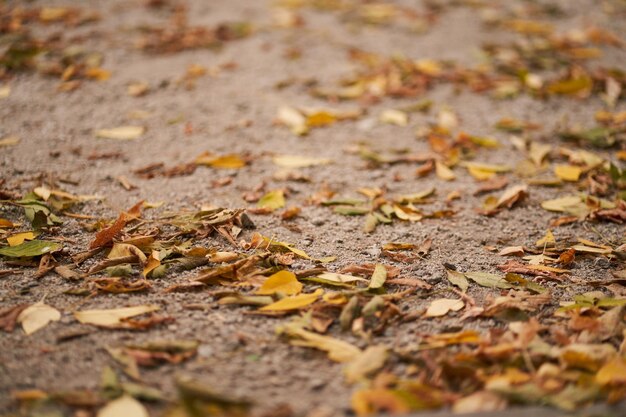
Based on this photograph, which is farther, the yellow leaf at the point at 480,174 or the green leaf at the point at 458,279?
the yellow leaf at the point at 480,174

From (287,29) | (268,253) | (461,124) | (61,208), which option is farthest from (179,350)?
(287,29)

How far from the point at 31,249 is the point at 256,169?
819 mm

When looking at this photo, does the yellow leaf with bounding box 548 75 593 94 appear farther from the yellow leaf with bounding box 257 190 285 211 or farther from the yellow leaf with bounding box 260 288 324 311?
the yellow leaf with bounding box 260 288 324 311

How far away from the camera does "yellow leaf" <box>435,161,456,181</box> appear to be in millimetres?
2017

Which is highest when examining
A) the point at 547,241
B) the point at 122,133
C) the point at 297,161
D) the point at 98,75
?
the point at 98,75

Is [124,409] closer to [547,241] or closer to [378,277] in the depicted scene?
[378,277]

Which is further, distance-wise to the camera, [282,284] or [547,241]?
[547,241]

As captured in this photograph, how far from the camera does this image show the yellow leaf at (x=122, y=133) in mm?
2230

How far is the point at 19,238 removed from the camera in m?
1.53

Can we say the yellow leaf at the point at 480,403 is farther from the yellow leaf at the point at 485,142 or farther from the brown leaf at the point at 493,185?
the yellow leaf at the point at 485,142

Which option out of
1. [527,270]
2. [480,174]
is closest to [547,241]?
[527,270]

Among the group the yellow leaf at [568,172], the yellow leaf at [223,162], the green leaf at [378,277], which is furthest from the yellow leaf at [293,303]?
the yellow leaf at [568,172]

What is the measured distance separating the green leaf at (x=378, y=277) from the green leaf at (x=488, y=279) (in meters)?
0.23

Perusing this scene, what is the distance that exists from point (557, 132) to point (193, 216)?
157cm
